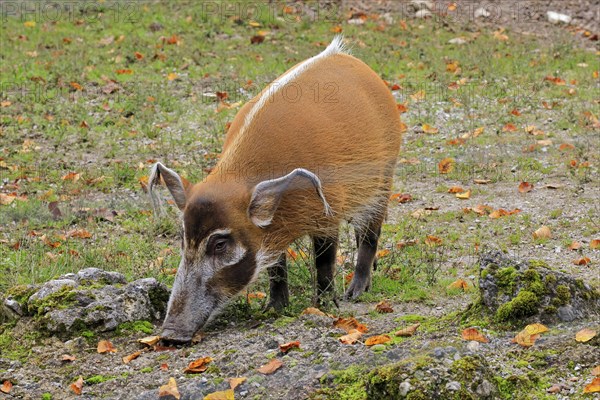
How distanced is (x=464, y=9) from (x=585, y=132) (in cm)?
669

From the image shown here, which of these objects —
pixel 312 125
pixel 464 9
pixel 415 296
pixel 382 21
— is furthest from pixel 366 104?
pixel 464 9

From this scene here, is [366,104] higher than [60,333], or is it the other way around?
[366,104]

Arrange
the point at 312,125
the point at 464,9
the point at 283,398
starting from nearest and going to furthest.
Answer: the point at 283,398
the point at 312,125
the point at 464,9

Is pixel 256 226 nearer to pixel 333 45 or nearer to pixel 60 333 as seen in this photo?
pixel 60 333

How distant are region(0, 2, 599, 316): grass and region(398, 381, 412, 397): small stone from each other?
2626 mm

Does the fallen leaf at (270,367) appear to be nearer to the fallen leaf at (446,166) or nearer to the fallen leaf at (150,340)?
the fallen leaf at (150,340)

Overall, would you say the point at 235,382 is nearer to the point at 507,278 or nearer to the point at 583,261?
the point at 507,278

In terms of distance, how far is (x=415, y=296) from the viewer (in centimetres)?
732

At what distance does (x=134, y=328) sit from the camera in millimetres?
6129

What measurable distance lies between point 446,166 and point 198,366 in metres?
6.29

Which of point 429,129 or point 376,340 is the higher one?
point 376,340

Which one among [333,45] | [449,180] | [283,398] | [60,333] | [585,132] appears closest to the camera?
[283,398]

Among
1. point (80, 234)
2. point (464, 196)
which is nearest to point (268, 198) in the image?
point (80, 234)

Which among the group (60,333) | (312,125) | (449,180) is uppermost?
(312,125)
